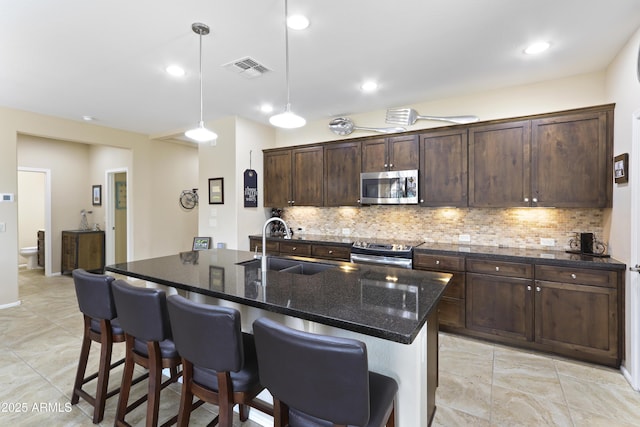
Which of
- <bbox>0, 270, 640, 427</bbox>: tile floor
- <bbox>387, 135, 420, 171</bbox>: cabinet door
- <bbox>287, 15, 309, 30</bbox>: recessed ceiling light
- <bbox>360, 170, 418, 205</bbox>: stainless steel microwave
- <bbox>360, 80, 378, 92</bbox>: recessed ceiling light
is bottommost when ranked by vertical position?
<bbox>0, 270, 640, 427</bbox>: tile floor

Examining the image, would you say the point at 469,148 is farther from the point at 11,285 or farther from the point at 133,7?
the point at 11,285

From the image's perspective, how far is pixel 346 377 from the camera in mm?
1051

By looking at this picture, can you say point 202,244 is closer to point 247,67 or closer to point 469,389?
point 247,67

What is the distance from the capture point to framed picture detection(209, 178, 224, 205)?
463 centimetres

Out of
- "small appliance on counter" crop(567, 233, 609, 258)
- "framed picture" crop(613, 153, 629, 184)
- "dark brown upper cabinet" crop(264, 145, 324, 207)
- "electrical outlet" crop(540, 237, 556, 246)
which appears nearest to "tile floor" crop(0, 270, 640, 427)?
"small appliance on counter" crop(567, 233, 609, 258)

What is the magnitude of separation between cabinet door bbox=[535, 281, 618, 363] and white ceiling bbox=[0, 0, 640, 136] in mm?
2105

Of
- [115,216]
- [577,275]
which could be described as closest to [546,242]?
[577,275]

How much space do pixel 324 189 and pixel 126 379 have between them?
3.22m

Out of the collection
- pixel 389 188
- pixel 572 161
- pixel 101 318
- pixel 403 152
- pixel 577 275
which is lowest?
pixel 101 318

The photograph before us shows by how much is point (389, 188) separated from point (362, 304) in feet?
8.69

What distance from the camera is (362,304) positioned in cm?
150

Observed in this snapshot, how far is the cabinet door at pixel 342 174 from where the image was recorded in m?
4.25

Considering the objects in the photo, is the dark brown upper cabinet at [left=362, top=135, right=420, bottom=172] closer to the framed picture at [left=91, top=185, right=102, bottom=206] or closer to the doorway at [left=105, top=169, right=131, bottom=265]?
the doorway at [left=105, top=169, right=131, bottom=265]

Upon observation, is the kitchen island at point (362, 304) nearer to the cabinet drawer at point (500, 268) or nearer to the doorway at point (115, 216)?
the cabinet drawer at point (500, 268)
